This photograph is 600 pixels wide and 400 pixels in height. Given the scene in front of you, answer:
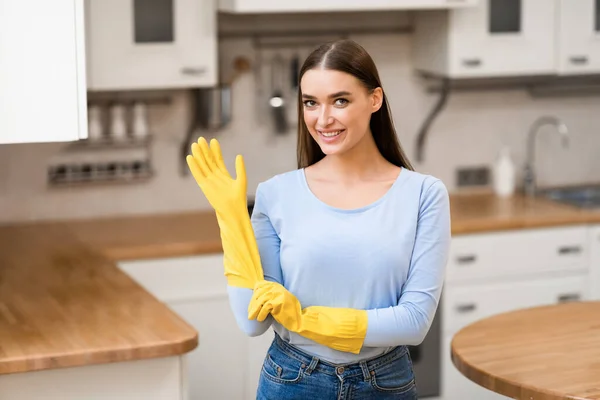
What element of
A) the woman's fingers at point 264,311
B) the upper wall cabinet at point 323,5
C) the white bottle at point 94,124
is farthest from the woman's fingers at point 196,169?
the white bottle at point 94,124

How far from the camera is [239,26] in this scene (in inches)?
150

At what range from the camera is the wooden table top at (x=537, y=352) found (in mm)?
2010

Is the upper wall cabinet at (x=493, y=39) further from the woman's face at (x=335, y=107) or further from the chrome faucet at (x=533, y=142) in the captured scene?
the woman's face at (x=335, y=107)

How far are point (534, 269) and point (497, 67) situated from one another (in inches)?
30.2

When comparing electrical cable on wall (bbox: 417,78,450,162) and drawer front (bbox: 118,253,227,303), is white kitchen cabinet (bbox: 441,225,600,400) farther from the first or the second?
drawer front (bbox: 118,253,227,303)

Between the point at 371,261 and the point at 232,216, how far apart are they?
26 centimetres

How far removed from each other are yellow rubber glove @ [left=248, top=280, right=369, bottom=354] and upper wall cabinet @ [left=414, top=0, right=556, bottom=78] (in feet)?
7.17

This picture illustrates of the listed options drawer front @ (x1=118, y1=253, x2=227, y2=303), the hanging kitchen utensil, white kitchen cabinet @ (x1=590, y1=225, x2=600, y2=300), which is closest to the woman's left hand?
drawer front @ (x1=118, y1=253, x2=227, y2=303)

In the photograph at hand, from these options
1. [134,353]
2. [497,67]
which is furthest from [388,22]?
[134,353]

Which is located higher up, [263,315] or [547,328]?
[263,315]

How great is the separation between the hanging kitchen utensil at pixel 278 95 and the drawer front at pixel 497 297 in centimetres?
90

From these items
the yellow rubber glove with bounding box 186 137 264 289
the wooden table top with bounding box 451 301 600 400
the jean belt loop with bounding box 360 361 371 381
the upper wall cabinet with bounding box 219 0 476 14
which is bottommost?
the wooden table top with bounding box 451 301 600 400

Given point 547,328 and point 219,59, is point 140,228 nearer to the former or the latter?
point 219,59

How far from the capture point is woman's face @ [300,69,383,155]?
1.74 m
